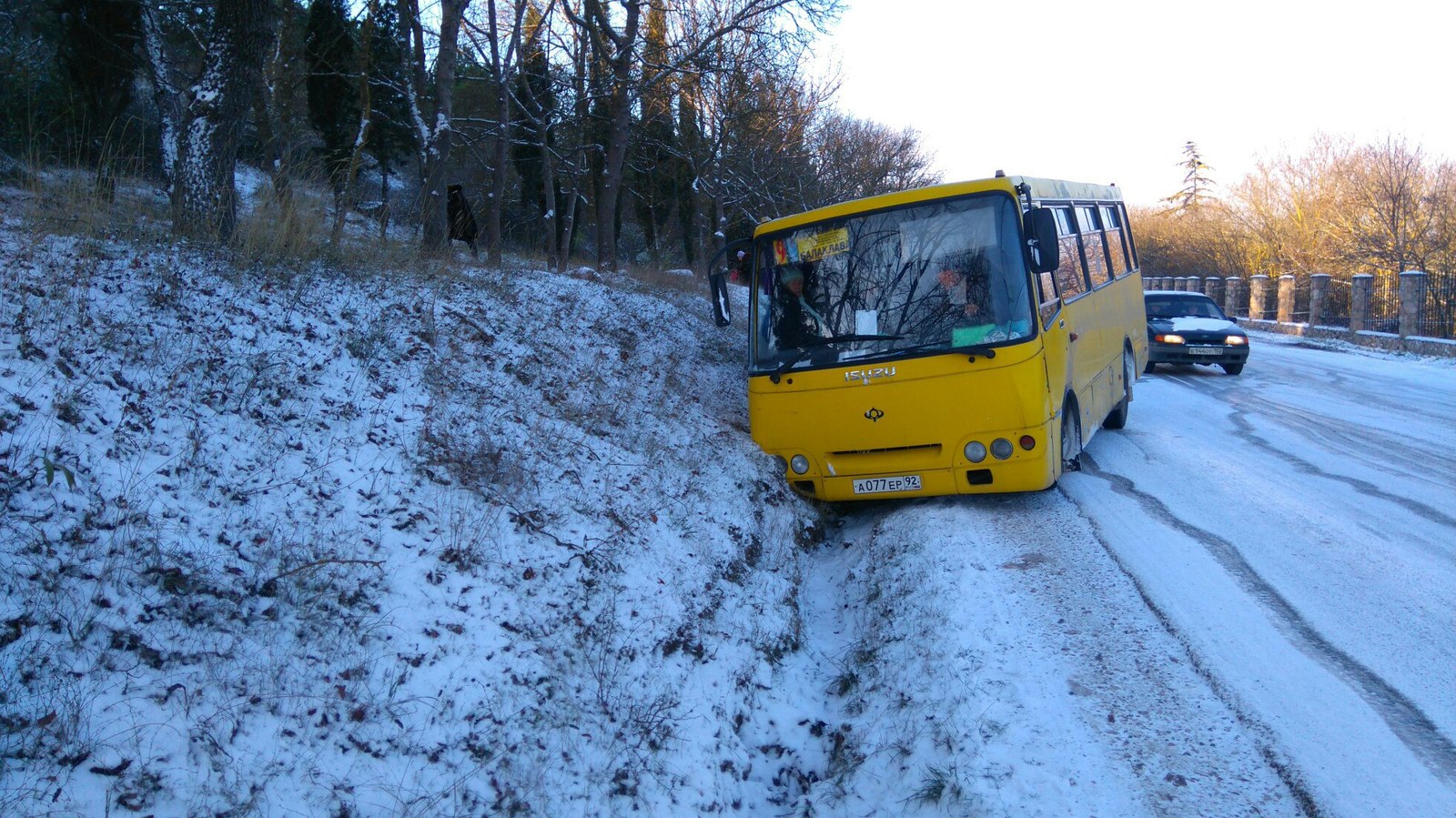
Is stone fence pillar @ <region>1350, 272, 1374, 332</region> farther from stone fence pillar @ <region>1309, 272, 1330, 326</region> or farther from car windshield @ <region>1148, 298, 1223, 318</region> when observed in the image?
car windshield @ <region>1148, 298, 1223, 318</region>

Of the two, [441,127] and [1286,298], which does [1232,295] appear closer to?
[1286,298]

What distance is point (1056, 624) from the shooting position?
5238 mm

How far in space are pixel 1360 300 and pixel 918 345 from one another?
82.2 feet

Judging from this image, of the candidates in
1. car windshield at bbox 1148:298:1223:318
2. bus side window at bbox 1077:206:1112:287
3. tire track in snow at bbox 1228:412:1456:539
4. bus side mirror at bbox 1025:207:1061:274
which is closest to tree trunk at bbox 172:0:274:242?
bus side mirror at bbox 1025:207:1061:274

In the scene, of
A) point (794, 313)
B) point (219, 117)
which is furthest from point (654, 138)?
point (794, 313)

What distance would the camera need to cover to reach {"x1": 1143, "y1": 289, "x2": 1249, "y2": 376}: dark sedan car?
18.2m

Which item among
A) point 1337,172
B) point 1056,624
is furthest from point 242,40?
point 1337,172

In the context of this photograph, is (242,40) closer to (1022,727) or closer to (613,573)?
(613,573)

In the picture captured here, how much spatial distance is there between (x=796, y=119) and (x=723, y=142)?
340 centimetres

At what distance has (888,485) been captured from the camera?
767 centimetres

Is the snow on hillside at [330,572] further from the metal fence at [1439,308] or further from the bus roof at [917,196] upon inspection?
the metal fence at [1439,308]

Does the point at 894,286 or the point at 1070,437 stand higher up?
the point at 894,286

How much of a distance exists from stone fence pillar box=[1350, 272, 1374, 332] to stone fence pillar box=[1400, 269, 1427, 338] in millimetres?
3161

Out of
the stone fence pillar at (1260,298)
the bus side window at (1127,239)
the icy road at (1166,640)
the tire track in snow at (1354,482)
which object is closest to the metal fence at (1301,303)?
the stone fence pillar at (1260,298)
